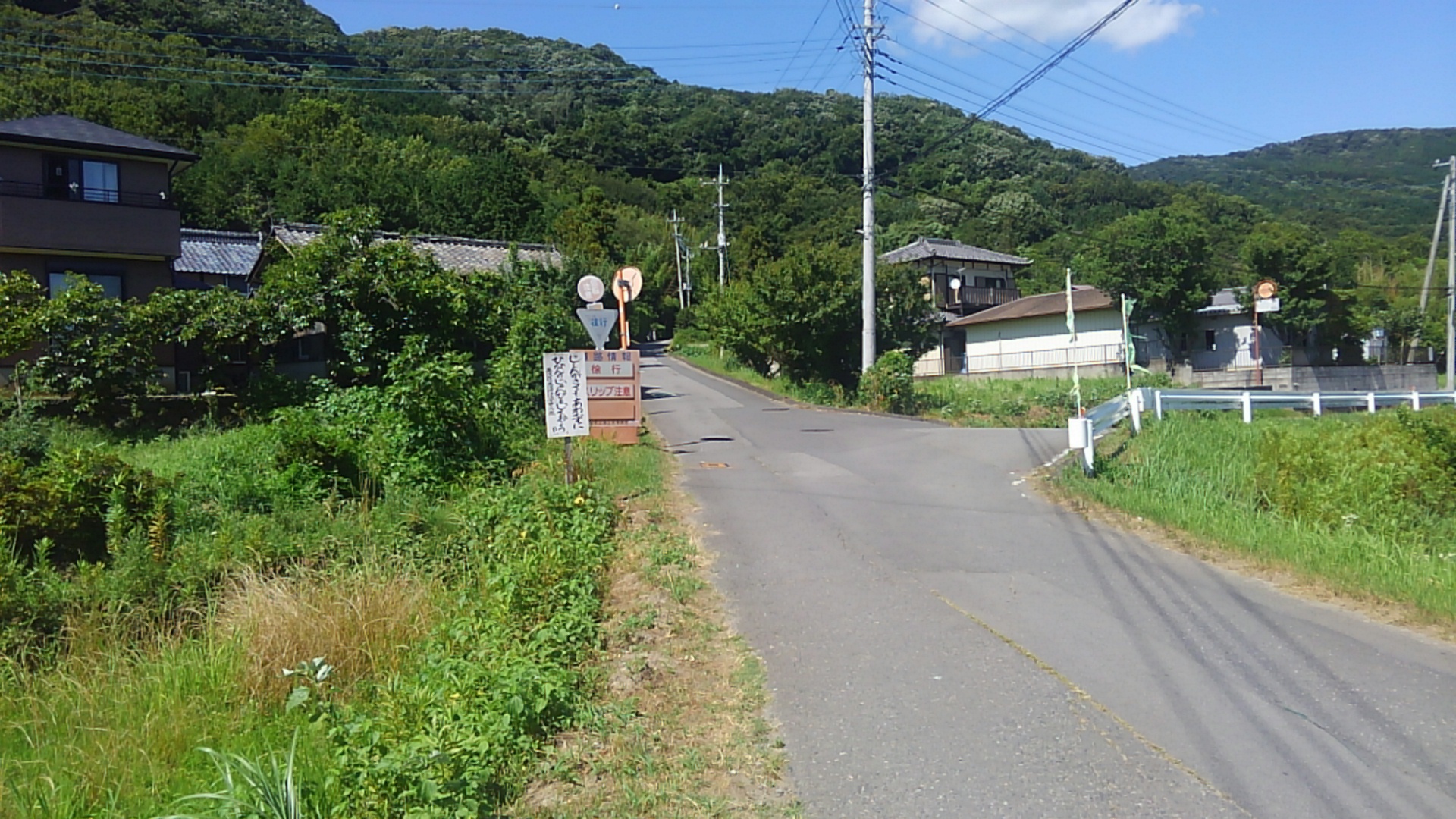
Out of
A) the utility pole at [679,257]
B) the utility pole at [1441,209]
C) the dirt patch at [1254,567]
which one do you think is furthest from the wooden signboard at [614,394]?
the utility pole at [679,257]

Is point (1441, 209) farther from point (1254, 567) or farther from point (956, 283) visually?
point (1254, 567)

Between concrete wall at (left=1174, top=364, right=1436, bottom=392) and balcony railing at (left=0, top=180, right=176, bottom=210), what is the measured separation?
3171 cm

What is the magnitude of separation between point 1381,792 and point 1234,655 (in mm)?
1794

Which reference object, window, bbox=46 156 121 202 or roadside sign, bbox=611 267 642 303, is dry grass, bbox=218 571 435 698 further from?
window, bbox=46 156 121 202

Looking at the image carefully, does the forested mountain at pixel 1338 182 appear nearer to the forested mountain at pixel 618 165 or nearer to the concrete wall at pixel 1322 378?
the forested mountain at pixel 618 165

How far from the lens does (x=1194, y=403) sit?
15180 millimetres

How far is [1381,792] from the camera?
160 inches

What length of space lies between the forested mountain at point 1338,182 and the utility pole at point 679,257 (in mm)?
29426

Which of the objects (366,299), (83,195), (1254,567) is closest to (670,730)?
(1254,567)

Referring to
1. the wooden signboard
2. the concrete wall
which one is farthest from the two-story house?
the concrete wall

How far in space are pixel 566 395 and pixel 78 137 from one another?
18.5 m

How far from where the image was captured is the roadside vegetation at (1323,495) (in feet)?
25.0

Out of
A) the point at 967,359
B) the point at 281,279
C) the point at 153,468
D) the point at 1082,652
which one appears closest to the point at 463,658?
the point at 1082,652

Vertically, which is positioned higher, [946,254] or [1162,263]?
[946,254]
